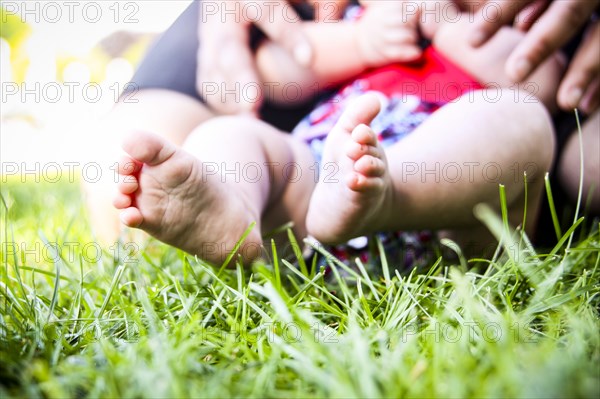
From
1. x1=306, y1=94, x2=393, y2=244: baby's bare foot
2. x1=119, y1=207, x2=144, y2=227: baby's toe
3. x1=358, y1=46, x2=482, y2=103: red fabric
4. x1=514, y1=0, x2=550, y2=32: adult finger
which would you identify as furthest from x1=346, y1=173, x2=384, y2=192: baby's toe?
x1=514, y1=0, x2=550, y2=32: adult finger

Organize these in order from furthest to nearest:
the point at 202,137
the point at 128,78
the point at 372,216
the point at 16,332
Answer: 1. the point at 128,78
2. the point at 202,137
3. the point at 372,216
4. the point at 16,332

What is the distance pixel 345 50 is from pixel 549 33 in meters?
0.34

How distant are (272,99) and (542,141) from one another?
50 centimetres

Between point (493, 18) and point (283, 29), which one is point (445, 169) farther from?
point (283, 29)

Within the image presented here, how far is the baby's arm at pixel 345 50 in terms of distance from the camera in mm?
996

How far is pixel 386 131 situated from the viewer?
90 cm

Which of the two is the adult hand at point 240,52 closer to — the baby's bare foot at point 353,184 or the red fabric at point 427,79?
the red fabric at point 427,79

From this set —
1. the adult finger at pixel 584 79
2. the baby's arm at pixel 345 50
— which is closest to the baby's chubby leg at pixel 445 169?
the adult finger at pixel 584 79

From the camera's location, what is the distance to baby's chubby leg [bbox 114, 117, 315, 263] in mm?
614


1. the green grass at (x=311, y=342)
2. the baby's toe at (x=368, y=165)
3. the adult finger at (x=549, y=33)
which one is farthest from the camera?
the adult finger at (x=549, y=33)

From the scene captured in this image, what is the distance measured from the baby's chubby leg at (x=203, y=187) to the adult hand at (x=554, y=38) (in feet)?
1.28

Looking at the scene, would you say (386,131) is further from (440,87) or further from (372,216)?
(372,216)

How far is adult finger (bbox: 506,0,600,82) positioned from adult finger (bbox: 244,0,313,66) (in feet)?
1.15

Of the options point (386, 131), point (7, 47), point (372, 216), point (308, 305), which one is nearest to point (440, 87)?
point (386, 131)
